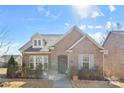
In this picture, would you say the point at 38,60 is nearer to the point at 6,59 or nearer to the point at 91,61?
the point at 6,59

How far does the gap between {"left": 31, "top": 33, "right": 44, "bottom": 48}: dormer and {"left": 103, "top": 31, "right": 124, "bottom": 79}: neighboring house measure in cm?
105

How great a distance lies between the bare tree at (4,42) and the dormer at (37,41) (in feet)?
1.33

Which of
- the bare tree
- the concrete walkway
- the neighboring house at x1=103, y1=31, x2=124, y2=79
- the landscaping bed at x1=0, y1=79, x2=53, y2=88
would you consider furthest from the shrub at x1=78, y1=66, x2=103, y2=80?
the bare tree

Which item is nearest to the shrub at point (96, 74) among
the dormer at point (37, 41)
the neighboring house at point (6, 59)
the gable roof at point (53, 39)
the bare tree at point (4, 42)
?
the gable roof at point (53, 39)

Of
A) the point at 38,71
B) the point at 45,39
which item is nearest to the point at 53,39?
the point at 45,39

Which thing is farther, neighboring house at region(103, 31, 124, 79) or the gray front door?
the gray front door

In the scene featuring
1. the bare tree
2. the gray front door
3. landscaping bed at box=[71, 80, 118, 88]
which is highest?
the bare tree

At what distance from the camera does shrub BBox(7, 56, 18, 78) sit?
394 inches

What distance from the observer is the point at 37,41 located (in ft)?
33.2

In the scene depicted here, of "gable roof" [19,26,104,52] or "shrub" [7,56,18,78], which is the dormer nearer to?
"gable roof" [19,26,104,52]

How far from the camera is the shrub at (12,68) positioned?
1002 cm

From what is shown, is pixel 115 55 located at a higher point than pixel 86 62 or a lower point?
higher

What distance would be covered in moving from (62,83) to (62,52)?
20.3 inches

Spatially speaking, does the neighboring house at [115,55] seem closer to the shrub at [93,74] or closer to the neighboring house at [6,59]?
the shrub at [93,74]
